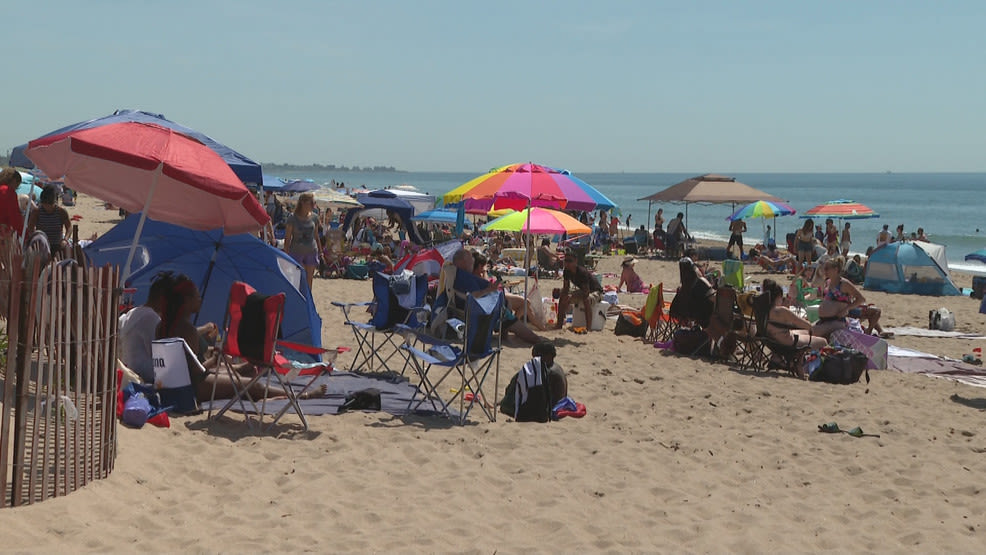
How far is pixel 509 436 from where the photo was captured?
6.05 meters

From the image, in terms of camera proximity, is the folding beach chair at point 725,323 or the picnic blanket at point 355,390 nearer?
the picnic blanket at point 355,390

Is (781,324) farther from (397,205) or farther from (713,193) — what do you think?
(397,205)

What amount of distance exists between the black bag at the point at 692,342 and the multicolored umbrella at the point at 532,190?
5.22ft

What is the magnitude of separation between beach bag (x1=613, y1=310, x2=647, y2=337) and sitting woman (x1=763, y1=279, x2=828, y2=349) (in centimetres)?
204

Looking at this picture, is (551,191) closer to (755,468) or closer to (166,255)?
(166,255)

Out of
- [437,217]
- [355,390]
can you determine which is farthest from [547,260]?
[355,390]

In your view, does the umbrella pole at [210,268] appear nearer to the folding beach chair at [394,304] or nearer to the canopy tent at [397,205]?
the folding beach chair at [394,304]

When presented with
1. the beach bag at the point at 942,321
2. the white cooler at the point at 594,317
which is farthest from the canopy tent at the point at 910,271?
the white cooler at the point at 594,317

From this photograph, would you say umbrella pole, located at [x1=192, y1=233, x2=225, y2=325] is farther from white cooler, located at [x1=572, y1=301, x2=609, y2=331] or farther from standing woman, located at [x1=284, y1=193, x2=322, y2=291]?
white cooler, located at [x1=572, y1=301, x2=609, y2=331]

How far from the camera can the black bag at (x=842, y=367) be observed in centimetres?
832

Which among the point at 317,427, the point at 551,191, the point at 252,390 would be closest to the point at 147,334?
the point at 252,390

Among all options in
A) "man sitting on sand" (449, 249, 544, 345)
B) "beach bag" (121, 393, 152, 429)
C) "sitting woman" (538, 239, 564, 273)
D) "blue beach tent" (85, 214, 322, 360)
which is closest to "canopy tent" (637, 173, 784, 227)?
"sitting woman" (538, 239, 564, 273)

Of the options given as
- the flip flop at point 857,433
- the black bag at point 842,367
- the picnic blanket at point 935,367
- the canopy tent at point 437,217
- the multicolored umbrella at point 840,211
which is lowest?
the picnic blanket at point 935,367

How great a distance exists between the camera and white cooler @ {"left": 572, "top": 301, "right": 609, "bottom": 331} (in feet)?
35.4
